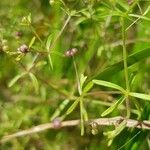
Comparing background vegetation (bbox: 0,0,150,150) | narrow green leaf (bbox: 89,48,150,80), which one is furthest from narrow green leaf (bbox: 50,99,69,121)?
narrow green leaf (bbox: 89,48,150,80)

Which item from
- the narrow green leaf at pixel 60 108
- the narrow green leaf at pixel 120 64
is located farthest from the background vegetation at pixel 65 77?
the narrow green leaf at pixel 120 64

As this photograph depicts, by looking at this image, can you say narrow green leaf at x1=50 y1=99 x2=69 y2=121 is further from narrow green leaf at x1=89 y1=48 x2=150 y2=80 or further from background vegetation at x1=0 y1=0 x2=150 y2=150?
A: narrow green leaf at x1=89 y1=48 x2=150 y2=80

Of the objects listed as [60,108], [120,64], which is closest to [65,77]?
[60,108]

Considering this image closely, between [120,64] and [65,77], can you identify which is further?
[65,77]

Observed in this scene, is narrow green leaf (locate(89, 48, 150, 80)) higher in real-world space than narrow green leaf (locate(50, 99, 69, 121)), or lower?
higher

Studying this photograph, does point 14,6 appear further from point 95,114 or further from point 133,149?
Answer: point 133,149

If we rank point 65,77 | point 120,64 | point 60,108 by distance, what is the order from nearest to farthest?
1. point 120,64
2. point 60,108
3. point 65,77

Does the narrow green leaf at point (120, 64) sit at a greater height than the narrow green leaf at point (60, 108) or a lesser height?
greater

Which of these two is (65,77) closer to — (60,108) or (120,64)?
(60,108)

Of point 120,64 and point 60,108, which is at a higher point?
point 120,64

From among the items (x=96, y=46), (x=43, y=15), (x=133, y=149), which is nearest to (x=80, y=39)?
(x=96, y=46)

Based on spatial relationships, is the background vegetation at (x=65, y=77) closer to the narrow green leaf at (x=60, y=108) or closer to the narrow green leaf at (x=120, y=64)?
the narrow green leaf at (x=60, y=108)
